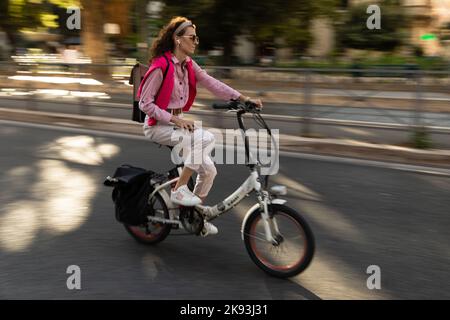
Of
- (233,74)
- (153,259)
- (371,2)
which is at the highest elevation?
(371,2)

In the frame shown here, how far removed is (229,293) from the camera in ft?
12.8

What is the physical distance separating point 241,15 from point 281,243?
20.2 m

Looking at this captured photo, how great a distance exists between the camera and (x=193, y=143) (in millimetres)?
4367

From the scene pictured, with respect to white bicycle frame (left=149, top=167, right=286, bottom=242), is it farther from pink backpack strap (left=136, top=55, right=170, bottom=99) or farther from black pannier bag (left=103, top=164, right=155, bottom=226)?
pink backpack strap (left=136, top=55, right=170, bottom=99)

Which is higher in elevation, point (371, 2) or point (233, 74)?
point (371, 2)

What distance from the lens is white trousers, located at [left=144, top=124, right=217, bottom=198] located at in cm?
436

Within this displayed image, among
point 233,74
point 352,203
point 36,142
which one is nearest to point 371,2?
point 233,74

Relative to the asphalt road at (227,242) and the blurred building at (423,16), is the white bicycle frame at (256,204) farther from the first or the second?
the blurred building at (423,16)

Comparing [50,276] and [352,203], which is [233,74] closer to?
[352,203]

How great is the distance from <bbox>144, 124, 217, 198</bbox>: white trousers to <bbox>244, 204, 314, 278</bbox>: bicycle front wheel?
0.52 metres

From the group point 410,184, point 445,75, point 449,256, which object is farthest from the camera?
point 445,75

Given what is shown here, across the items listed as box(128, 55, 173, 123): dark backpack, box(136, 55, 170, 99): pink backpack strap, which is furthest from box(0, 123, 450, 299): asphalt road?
box(136, 55, 170, 99): pink backpack strap

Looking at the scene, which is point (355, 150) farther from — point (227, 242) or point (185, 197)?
point (185, 197)

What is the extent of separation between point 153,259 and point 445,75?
244 inches
